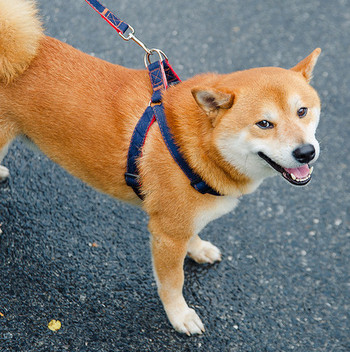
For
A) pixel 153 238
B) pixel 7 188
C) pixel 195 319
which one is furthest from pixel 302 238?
pixel 7 188

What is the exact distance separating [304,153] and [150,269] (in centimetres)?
139

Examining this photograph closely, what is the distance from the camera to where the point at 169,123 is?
2297 mm

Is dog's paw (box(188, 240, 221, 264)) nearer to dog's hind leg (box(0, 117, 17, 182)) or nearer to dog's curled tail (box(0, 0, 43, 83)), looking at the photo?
dog's hind leg (box(0, 117, 17, 182))

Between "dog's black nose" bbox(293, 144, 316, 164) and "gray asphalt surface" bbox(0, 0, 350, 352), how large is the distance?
103 cm

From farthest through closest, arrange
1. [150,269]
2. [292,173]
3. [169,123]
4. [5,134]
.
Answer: [150,269] < [5,134] < [169,123] < [292,173]

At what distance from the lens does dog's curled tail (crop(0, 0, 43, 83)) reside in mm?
2309

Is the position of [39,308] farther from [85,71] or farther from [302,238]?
[302,238]

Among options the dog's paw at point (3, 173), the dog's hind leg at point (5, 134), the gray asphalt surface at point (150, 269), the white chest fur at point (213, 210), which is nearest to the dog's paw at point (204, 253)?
the gray asphalt surface at point (150, 269)

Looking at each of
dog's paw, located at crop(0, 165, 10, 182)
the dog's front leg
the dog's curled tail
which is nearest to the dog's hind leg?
the dog's curled tail

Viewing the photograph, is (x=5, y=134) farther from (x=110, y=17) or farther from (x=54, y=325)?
(x=54, y=325)

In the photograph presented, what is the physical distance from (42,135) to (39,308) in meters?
1.04

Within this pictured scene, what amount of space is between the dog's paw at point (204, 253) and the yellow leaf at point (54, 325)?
923mm

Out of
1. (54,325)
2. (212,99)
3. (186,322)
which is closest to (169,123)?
(212,99)

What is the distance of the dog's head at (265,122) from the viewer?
2.08 m
